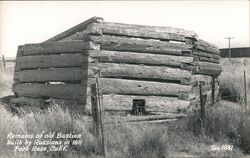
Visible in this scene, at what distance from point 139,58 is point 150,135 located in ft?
7.87

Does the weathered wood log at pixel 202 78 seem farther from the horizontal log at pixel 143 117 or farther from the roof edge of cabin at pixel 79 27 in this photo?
the roof edge of cabin at pixel 79 27

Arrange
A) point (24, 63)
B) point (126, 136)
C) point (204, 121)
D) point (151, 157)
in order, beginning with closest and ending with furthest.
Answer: point (151, 157), point (126, 136), point (204, 121), point (24, 63)

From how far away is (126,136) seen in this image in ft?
20.8

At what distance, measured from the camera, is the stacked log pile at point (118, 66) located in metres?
7.63

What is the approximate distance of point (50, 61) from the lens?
335 inches

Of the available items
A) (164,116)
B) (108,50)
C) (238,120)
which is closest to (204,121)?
(238,120)

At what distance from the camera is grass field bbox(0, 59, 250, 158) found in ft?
19.5

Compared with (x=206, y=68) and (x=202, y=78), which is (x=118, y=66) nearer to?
(x=202, y=78)

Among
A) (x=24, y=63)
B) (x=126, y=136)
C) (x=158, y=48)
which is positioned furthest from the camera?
(x=24, y=63)

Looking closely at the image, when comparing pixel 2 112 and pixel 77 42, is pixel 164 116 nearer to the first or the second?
pixel 77 42

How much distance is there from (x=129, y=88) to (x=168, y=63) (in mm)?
1197

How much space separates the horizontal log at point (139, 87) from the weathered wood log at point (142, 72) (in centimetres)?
13

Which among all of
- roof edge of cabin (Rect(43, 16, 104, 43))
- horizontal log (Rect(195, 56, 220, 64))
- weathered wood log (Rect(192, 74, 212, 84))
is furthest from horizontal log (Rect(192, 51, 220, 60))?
roof edge of cabin (Rect(43, 16, 104, 43))

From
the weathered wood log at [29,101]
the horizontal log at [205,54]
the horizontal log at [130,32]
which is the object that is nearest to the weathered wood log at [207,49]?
the horizontal log at [205,54]
